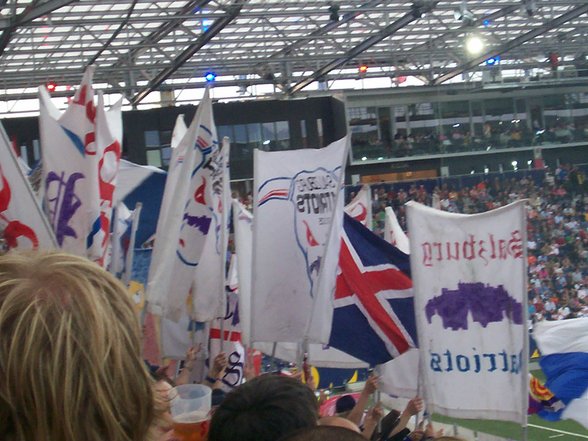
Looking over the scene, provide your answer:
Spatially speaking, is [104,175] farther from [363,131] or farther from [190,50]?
[363,131]

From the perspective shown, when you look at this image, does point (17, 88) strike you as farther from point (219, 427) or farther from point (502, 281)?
point (219, 427)

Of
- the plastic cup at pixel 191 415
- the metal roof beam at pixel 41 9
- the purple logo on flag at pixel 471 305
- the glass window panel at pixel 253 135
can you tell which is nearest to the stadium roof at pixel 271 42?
the metal roof beam at pixel 41 9

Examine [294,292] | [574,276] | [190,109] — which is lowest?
[574,276]

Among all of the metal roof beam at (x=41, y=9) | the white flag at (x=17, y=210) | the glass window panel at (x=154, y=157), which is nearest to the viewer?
the white flag at (x=17, y=210)

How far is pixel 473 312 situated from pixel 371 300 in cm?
82

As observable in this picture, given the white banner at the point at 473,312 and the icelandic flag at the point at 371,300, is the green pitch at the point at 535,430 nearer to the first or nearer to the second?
the icelandic flag at the point at 371,300

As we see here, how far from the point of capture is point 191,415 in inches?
128

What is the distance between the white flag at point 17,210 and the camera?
389 cm

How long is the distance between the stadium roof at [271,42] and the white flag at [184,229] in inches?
574

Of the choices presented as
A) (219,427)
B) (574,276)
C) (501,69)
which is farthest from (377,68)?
(219,427)

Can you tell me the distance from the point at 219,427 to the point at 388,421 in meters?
2.80

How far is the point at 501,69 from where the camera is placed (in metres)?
29.6

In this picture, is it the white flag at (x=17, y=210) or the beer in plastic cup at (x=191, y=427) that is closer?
the beer in plastic cup at (x=191, y=427)

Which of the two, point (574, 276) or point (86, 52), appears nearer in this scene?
point (574, 276)
